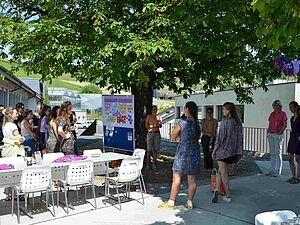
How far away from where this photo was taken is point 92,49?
283 inches

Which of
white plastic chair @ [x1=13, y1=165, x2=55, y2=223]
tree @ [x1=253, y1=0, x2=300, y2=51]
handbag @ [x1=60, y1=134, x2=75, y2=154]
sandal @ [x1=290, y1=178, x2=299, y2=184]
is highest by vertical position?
tree @ [x1=253, y1=0, x2=300, y2=51]

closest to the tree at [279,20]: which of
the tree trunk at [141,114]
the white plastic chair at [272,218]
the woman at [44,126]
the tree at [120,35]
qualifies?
the white plastic chair at [272,218]

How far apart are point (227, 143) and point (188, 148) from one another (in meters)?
0.81

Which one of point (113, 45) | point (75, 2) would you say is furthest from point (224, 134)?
point (75, 2)

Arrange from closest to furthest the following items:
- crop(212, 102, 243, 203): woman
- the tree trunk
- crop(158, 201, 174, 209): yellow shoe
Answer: crop(158, 201, 174, 209): yellow shoe < crop(212, 102, 243, 203): woman < the tree trunk

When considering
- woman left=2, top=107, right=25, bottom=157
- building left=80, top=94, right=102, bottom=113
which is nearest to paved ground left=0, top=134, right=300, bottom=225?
woman left=2, top=107, right=25, bottom=157

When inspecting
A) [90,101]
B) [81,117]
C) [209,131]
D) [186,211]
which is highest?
[90,101]

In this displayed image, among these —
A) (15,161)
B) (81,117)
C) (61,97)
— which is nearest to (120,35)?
(15,161)

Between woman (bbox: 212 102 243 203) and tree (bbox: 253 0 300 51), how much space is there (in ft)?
10.5

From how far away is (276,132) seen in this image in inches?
340

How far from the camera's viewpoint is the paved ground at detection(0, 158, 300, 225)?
562cm

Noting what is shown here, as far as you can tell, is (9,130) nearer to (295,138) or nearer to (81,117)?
(295,138)

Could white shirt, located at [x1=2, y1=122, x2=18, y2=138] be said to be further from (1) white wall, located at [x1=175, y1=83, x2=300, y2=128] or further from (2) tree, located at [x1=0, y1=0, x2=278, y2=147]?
(1) white wall, located at [x1=175, y1=83, x2=300, y2=128]

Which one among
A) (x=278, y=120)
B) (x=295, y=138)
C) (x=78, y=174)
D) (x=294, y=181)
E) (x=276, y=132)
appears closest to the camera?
(x=78, y=174)
